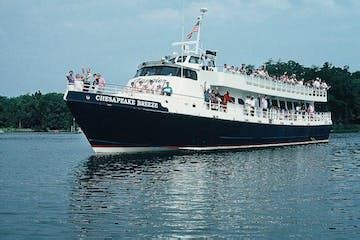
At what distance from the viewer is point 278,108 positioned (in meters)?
47.6

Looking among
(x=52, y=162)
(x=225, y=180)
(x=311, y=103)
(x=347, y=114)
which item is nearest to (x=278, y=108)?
(x=311, y=103)

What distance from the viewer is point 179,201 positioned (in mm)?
16719

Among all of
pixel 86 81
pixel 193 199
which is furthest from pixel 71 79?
pixel 193 199

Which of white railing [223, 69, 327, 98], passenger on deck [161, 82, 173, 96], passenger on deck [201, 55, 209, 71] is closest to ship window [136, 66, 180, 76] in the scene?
passenger on deck [161, 82, 173, 96]

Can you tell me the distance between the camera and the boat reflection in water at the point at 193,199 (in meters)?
13.3

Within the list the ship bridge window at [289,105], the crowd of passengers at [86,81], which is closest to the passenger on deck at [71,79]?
the crowd of passengers at [86,81]

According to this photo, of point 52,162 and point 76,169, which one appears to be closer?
point 76,169

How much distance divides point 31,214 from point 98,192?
3788 millimetres

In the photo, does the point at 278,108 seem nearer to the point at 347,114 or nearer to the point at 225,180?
the point at 225,180

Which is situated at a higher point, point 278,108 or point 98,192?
point 278,108

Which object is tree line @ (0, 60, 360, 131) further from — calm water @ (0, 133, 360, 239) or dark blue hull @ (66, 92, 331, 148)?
calm water @ (0, 133, 360, 239)

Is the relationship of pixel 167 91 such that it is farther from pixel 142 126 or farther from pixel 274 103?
pixel 274 103

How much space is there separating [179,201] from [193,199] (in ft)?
1.83

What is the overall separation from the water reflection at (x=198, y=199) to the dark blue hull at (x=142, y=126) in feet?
13.4
